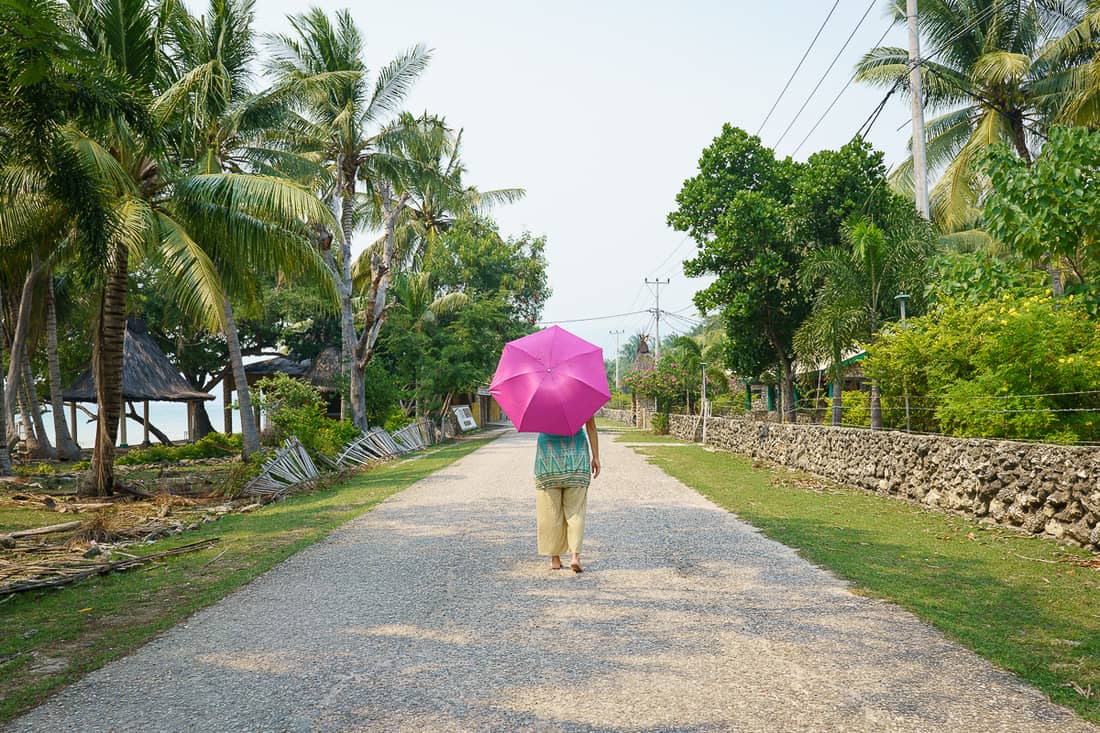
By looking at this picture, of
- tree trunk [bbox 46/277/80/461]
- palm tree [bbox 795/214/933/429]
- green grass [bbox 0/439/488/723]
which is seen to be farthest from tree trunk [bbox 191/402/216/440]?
palm tree [bbox 795/214/933/429]

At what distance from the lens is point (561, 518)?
6.94 meters

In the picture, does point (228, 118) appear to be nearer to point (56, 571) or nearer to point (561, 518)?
point (56, 571)

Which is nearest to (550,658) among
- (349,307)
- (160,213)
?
(160,213)

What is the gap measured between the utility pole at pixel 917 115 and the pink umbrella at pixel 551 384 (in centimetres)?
1172

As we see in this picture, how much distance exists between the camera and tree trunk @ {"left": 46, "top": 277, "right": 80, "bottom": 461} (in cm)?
2170

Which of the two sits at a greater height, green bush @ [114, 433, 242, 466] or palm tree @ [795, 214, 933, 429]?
palm tree @ [795, 214, 933, 429]

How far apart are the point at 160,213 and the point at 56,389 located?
11.4 m

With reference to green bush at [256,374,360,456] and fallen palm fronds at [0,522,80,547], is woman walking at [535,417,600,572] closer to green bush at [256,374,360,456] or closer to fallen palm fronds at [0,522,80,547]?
fallen palm fronds at [0,522,80,547]

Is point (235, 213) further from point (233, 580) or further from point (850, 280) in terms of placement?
point (850, 280)

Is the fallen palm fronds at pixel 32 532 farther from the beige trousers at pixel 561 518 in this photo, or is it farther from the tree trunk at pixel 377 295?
the tree trunk at pixel 377 295

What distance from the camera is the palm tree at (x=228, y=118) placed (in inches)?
559

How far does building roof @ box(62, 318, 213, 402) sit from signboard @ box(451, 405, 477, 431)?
42.1 feet

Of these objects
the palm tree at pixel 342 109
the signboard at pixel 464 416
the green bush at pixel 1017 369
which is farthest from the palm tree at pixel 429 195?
the green bush at pixel 1017 369

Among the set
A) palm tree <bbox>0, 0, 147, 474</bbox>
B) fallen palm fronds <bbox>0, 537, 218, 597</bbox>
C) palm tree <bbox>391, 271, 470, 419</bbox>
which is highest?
palm tree <bbox>391, 271, 470, 419</bbox>
